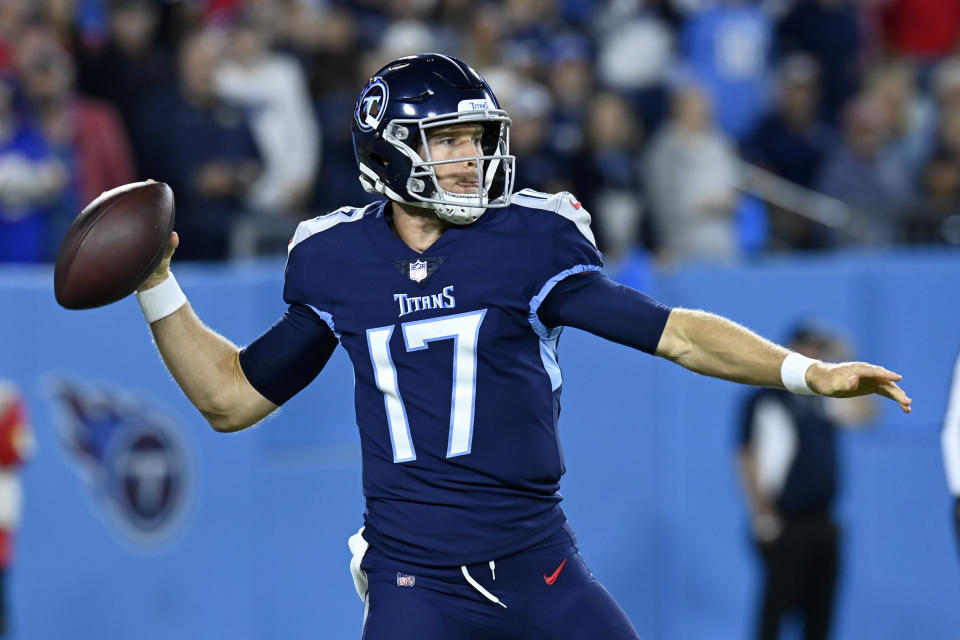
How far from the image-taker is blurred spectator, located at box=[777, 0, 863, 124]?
10625mm

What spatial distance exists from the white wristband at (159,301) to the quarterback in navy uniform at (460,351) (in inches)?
5.9

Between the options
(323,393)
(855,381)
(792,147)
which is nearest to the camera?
(855,381)

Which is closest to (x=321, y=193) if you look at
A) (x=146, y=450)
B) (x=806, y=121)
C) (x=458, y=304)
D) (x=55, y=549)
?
(x=146, y=450)

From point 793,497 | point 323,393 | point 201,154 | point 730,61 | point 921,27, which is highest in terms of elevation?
point 921,27

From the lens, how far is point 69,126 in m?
7.00

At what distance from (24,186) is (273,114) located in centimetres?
155

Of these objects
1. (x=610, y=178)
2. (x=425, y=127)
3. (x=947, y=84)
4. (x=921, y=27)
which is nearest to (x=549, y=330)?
(x=425, y=127)

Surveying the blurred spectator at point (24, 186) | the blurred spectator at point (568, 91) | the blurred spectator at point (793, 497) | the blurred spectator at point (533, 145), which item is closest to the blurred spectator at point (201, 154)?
the blurred spectator at point (24, 186)

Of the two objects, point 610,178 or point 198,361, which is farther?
point 610,178

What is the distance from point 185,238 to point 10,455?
4.32ft

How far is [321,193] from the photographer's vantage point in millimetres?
7801

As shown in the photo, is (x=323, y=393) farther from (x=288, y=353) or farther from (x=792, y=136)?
(x=792, y=136)

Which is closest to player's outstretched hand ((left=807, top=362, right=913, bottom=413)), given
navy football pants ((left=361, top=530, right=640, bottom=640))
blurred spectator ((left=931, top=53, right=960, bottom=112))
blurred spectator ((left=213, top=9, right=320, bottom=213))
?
navy football pants ((left=361, top=530, right=640, bottom=640))

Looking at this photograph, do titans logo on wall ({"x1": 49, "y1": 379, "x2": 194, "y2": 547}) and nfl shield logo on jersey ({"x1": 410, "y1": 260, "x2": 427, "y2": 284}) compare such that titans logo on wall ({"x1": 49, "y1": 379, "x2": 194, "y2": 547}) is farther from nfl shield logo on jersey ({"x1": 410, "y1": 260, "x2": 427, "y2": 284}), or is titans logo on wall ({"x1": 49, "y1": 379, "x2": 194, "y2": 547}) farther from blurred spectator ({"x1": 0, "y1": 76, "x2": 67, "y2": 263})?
nfl shield logo on jersey ({"x1": 410, "y1": 260, "x2": 427, "y2": 284})
